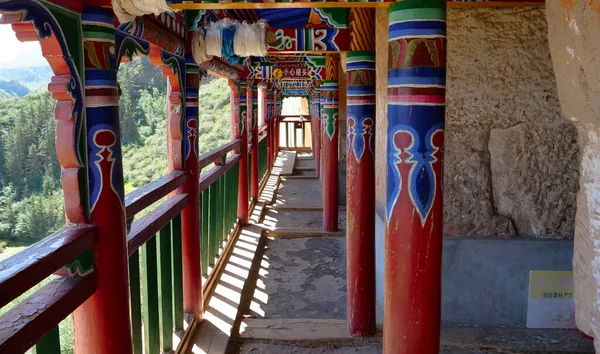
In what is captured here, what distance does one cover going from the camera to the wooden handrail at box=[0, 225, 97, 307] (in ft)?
4.86

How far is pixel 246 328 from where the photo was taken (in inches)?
150

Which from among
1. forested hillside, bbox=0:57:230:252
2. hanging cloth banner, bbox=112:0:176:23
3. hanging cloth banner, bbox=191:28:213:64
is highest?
hanging cloth banner, bbox=191:28:213:64

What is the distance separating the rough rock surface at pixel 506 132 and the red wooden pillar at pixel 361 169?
512mm

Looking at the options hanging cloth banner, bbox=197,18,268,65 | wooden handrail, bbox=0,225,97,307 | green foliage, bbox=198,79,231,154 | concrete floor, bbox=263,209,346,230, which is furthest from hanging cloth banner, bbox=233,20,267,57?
green foliage, bbox=198,79,231,154

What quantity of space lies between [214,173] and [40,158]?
77.7 feet

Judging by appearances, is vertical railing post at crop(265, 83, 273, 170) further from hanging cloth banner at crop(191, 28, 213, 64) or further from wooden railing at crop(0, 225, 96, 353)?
wooden railing at crop(0, 225, 96, 353)

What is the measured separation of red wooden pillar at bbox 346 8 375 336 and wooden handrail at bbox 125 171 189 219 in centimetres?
113

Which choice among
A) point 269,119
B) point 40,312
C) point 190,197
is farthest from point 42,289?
point 269,119

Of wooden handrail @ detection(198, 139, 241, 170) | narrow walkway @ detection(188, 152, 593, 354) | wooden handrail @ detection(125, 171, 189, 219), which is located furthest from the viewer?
wooden handrail @ detection(198, 139, 241, 170)

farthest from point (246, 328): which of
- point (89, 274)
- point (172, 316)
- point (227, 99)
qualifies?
point (227, 99)

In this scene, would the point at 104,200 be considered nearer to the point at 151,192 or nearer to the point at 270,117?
the point at 151,192

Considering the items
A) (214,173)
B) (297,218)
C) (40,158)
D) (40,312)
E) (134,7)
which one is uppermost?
(134,7)

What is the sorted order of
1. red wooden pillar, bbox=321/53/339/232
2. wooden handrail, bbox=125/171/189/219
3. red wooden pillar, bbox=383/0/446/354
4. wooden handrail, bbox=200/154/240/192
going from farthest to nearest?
red wooden pillar, bbox=321/53/339/232 < wooden handrail, bbox=200/154/240/192 < wooden handrail, bbox=125/171/189/219 < red wooden pillar, bbox=383/0/446/354

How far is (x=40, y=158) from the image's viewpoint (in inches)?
997
